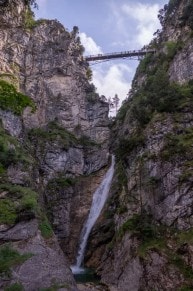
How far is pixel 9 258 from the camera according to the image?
19703mm

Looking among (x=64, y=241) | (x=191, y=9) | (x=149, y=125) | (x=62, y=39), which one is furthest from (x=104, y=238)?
(x=62, y=39)

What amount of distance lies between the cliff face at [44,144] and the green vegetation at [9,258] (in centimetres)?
7

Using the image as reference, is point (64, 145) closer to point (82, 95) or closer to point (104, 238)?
point (82, 95)

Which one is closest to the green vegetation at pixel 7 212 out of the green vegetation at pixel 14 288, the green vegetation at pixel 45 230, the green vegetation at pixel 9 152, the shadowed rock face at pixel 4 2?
the green vegetation at pixel 45 230

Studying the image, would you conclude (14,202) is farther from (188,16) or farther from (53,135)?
(188,16)

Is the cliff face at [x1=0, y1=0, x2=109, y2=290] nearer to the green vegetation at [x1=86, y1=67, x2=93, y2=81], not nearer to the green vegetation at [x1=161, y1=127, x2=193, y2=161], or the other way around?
the green vegetation at [x1=86, y1=67, x2=93, y2=81]

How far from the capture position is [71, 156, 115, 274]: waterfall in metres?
33.2

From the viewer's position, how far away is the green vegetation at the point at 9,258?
1805 centimetres

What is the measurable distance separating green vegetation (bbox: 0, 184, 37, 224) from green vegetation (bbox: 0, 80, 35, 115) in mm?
12985

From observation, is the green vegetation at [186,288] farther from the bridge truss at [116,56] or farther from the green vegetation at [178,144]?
the bridge truss at [116,56]

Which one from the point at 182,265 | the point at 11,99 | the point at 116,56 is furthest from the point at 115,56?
the point at 182,265

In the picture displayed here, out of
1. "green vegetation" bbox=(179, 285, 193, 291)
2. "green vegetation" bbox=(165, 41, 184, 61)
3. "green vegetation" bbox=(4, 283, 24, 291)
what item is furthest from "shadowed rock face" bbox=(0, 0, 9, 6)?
"green vegetation" bbox=(165, 41, 184, 61)

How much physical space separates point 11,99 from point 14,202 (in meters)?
17.0

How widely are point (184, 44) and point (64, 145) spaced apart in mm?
19192
